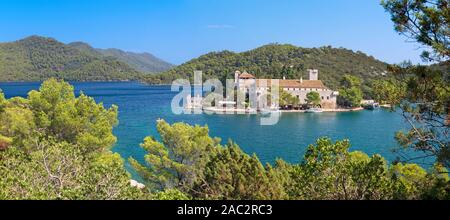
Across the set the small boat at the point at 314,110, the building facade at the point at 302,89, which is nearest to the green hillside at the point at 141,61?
the building facade at the point at 302,89

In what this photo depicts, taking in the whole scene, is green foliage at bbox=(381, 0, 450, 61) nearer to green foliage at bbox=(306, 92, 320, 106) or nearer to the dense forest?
the dense forest

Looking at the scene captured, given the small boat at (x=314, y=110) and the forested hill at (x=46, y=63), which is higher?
the forested hill at (x=46, y=63)

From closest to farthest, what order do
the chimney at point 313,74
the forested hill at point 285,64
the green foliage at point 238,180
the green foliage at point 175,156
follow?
the green foliage at point 238,180 → the green foliage at point 175,156 → the chimney at point 313,74 → the forested hill at point 285,64

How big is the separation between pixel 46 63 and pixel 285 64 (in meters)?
57.1

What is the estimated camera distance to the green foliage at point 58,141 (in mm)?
5654

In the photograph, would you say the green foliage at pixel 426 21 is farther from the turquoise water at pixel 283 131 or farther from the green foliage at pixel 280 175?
the turquoise water at pixel 283 131

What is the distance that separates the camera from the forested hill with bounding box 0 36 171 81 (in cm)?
9009

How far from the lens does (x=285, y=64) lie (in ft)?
254

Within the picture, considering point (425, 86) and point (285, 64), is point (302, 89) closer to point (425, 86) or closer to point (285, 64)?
point (285, 64)

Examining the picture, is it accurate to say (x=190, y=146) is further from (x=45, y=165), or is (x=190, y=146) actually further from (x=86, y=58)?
(x=86, y=58)

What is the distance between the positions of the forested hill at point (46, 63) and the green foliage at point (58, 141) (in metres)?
82.9

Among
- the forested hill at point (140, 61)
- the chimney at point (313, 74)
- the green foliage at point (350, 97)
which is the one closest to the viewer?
the green foliage at point (350, 97)

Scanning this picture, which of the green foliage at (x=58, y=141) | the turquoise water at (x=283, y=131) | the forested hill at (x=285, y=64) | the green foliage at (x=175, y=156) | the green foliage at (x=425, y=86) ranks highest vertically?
the forested hill at (x=285, y=64)
